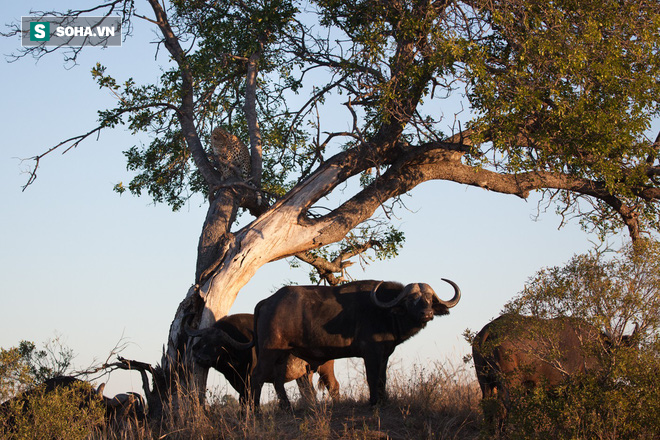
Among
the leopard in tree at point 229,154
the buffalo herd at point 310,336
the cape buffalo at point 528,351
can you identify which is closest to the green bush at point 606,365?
the cape buffalo at point 528,351

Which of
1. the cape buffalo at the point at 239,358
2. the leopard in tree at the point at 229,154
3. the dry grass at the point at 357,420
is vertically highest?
the leopard in tree at the point at 229,154

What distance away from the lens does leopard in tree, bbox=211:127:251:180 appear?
50.4 ft

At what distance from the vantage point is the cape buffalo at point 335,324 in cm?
1145

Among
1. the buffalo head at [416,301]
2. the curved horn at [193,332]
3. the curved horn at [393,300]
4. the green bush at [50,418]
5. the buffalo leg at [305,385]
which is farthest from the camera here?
the curved horn at [193,332]

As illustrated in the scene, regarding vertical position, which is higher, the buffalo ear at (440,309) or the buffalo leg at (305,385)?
the buffalo ear at (440,309)

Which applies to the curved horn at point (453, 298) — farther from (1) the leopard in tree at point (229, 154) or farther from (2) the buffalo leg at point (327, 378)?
(1) the leopard in tree at point (229, 154)

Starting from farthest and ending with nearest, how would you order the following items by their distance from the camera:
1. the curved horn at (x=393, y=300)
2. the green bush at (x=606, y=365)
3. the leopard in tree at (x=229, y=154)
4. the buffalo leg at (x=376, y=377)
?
1. the leopard in tree at (x=229, y=154)
2. the curved horn at (x=393, y=300)
3. the buffalo leg at (x=376, y=377)
4. the green bush at (x=606, y=365)

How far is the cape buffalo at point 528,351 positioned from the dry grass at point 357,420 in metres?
0.65

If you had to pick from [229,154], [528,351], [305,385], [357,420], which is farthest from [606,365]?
[229,154]

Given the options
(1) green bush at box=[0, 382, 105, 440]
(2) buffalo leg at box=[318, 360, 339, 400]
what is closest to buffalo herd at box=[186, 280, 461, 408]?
(2) buffalo leg at box=[318, 360, 339, 400]

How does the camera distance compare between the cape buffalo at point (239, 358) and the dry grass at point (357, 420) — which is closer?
the dry grass at point (357, 420)

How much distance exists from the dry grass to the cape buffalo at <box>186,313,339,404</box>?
1.23m

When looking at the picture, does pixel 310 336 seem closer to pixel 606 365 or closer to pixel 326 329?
pixel 326 329

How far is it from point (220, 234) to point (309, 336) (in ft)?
10.4
